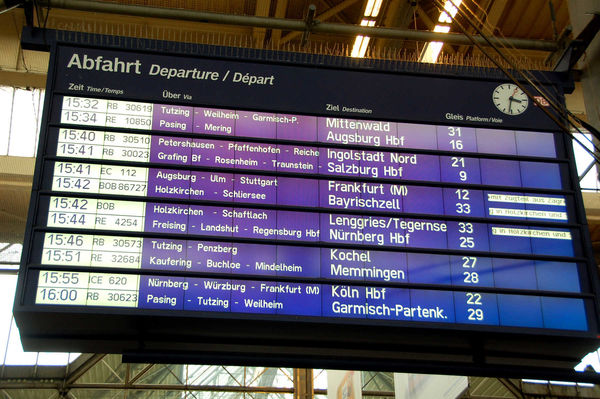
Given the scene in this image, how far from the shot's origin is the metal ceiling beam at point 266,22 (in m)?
8.91

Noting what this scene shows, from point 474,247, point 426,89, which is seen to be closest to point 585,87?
point 426,89

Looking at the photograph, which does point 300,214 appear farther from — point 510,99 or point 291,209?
point 510,99

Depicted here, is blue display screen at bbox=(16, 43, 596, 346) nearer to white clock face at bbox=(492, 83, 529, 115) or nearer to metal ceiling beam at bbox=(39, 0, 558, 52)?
white clock face at bbox=(492, 83, 529, 115)

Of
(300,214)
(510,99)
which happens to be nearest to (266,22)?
(510,99)

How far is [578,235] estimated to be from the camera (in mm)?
7574

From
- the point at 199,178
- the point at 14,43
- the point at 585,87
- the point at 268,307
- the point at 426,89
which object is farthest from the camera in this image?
the point at 14,43

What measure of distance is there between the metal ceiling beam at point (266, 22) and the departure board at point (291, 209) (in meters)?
1.20

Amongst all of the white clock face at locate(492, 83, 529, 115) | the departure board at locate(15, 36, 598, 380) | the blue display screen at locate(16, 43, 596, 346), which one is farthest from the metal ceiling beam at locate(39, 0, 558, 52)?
the blue display screen at locate(16, 43, 596, 346)

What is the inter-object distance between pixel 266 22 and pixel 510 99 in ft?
9.56

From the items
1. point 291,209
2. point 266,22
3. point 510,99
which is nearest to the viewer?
point 291,209

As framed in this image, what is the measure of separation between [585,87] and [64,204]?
5789 millimetres

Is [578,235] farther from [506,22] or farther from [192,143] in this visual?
[506,22]

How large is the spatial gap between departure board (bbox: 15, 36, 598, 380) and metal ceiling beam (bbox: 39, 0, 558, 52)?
1199mm

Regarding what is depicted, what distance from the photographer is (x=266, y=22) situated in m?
9.30
